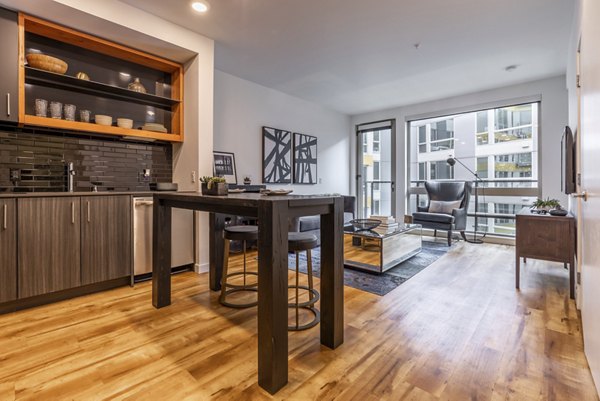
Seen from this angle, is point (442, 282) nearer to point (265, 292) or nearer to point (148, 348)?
point (265, 292)

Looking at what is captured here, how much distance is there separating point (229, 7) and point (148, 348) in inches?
111

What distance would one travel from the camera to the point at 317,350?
172 centimetres

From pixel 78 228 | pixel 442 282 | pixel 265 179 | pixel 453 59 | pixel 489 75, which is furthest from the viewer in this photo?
pixel 265 179

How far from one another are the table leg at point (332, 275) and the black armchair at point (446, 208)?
3.55m

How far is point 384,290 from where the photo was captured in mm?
2703

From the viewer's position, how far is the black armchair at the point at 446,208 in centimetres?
470

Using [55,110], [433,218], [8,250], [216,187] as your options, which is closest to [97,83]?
[55,110]

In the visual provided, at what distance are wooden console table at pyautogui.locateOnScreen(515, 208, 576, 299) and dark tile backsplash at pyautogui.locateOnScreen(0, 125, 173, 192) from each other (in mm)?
3758

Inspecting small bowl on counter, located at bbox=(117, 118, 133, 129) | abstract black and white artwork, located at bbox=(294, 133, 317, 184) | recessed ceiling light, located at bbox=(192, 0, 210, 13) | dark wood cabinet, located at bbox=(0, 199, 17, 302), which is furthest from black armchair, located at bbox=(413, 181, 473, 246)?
dark wood cabinet, located at bbox=(0, 199, 17, 302)

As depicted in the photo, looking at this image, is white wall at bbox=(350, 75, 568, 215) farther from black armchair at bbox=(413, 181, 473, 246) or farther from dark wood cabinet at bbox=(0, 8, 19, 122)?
dark wood cabinet at bbox=(0, 8, 19, 122)

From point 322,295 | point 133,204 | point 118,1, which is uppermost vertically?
point 118,1

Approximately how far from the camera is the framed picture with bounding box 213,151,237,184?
416 cm

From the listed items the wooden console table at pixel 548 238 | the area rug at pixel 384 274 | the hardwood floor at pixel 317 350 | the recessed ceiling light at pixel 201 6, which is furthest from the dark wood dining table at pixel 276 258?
the wooden console table at pixel 548 238

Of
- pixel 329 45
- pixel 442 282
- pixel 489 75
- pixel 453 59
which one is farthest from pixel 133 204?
pixel 489 75
